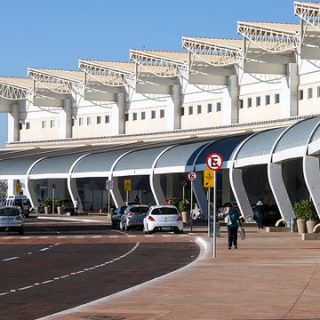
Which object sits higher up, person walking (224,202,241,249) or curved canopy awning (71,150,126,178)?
curved canopy awning (71,150,126,178)

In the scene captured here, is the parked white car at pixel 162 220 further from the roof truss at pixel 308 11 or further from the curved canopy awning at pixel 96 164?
the curved canopy awning at pixel 96 164

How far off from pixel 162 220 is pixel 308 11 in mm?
21854

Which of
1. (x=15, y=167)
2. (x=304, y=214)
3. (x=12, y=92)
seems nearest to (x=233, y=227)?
(x=304, y=214)

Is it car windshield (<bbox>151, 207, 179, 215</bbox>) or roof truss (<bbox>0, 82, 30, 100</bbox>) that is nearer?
car windshield (<bbox>151, 207, 179, 215</bbox>)

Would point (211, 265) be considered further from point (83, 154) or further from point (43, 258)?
point (83, 154)

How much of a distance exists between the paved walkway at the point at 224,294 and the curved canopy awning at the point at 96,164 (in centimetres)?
5641

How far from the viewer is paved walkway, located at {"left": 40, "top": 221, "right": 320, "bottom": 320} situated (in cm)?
1566

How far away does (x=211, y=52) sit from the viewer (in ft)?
291

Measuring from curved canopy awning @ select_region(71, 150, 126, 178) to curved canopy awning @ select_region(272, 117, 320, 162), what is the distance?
31610mm

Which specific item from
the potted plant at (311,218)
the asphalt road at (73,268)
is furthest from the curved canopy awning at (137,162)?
the asphalt road at (73,268)

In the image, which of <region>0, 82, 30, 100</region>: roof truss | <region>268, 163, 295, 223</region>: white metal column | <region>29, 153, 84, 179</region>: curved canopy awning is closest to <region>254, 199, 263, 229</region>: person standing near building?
<region>268, 163, 295, 223</region>: white metal column

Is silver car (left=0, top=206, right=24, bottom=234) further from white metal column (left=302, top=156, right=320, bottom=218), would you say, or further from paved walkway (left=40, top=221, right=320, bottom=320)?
paved walkway (left=40, top=221, right=320, bottom=320)

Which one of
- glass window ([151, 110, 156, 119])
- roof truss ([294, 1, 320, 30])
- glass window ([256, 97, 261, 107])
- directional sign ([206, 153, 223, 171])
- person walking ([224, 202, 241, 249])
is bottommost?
person walking ([224, 202, 241, 249])

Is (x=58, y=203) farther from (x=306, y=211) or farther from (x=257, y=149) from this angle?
(x=306, y=211)
